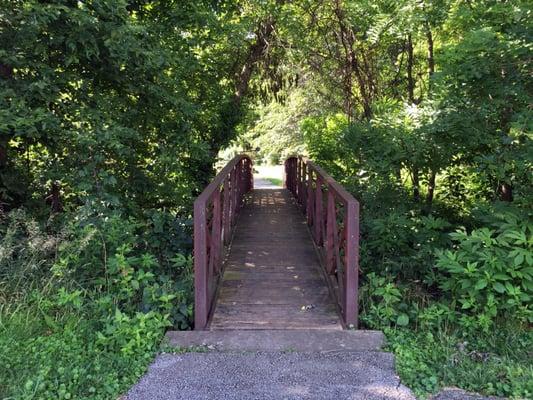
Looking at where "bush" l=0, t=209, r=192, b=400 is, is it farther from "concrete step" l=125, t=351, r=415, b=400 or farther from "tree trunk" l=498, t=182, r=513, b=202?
"tree trunk" l=498, t=182, r=513, b=202

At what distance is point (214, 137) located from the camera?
28.6ft

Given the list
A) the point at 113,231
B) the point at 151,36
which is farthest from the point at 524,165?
the point at 151,36

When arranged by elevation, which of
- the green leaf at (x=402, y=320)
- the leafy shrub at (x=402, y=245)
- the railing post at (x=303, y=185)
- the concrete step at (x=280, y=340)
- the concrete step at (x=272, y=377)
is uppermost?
the railing post at (x=303, y=185)

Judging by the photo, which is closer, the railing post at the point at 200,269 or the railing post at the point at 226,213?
the railing post at the point at 200,269

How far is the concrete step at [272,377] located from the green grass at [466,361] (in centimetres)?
13

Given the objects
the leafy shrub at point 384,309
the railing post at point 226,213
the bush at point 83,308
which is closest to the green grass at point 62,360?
the bush at point 83,308

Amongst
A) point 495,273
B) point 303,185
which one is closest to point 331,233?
point 495,273

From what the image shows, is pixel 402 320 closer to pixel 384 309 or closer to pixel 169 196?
pixel 384 309

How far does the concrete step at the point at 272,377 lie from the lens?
2441 millimetres

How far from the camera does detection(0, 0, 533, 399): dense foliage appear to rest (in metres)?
2.93

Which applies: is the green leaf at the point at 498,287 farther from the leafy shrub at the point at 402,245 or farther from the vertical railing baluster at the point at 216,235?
the vertical railing baluster at the point at 216,235

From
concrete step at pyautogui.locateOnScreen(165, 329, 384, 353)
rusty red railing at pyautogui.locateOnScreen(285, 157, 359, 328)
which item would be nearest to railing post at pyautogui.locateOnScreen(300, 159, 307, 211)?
rusty red railing at pyautogui.locateOnScreen(285, 157, 359, 328)

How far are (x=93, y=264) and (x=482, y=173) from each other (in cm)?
355

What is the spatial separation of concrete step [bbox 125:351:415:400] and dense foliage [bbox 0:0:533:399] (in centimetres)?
15
